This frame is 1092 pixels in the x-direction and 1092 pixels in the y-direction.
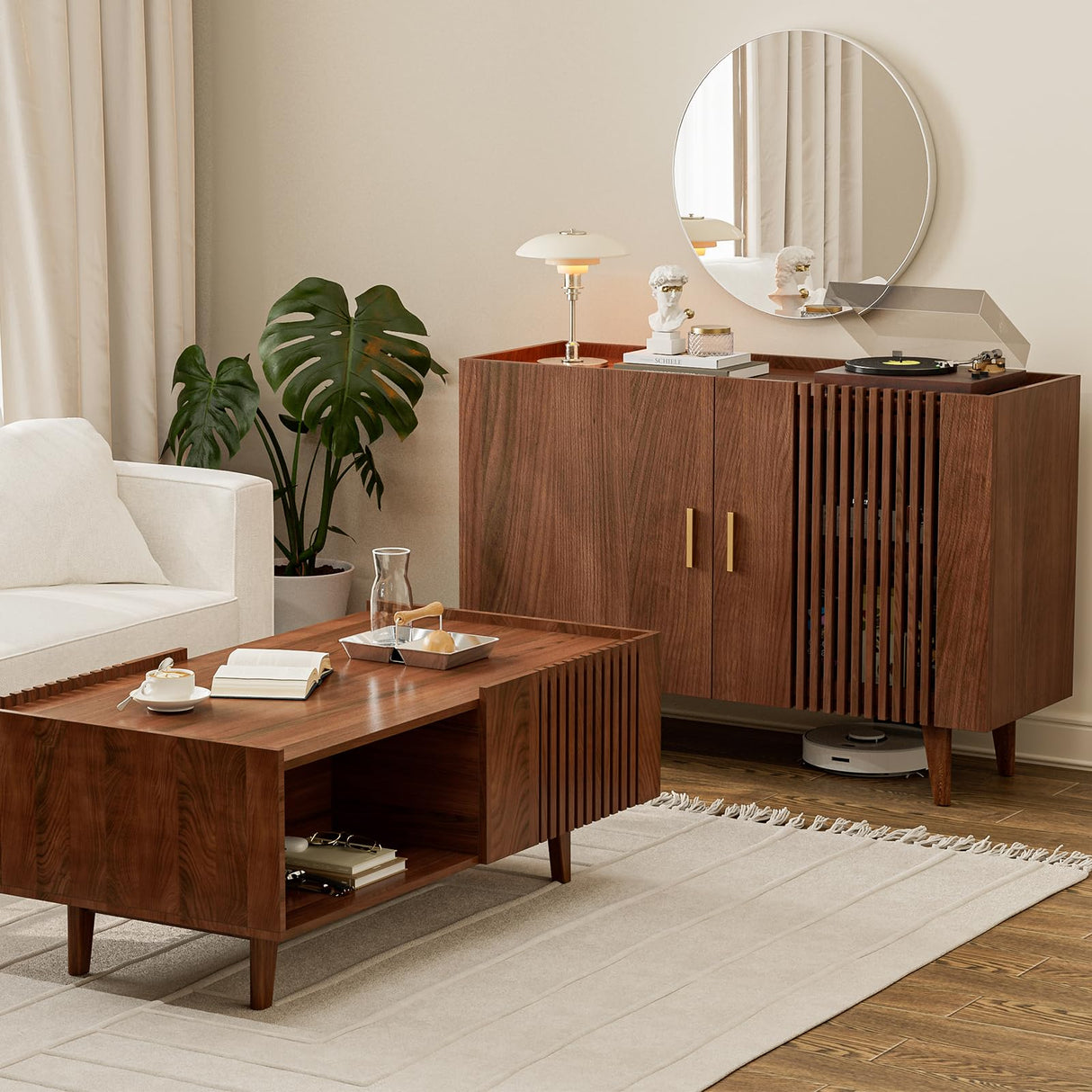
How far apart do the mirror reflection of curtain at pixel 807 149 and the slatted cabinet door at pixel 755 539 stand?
0.48 metres

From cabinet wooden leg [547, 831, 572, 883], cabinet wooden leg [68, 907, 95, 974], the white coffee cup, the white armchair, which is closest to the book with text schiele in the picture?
the white coffee cup

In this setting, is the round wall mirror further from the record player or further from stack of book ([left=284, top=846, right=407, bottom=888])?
stack of book ([left=284, top=846, right=407, bottom=888])

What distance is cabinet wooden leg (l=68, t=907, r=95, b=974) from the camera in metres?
2.91

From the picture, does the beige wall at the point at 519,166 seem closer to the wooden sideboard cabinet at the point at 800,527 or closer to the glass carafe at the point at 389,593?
the wooden sideboard cabinet at the point at 800,527

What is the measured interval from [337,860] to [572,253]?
6.33ft

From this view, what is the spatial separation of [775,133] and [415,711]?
2.05 meters

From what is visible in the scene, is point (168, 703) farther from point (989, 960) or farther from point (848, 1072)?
point (989, 960)

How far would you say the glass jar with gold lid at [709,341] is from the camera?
4.27 meters

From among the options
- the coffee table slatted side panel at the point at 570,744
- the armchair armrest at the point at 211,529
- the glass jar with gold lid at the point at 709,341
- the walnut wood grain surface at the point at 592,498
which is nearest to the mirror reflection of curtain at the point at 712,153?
the glass jar with gold lid at the point at 709,341

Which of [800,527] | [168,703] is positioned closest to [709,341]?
[800,527]

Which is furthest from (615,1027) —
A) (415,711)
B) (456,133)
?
(456,133)

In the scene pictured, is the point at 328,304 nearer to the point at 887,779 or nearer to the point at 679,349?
the point at 679,349

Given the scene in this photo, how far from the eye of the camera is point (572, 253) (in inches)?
173

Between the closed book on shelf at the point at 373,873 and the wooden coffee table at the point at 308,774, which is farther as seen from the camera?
the closed book on shelf at the point at 373,873
